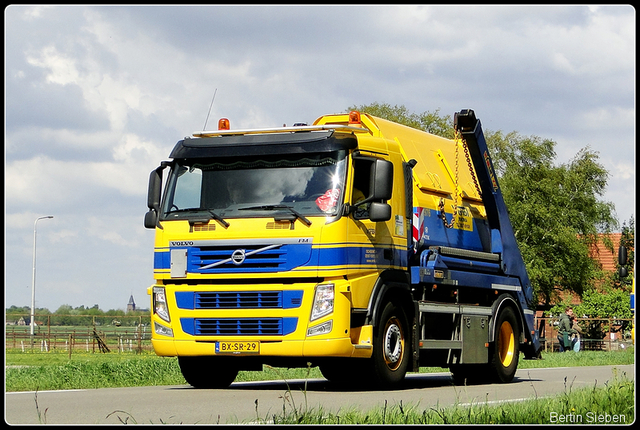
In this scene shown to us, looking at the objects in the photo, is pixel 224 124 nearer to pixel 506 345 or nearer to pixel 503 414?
pixel 506 345

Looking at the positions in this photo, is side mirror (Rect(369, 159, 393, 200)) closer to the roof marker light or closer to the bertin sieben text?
the roof marker light

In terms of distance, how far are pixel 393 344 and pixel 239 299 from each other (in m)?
2.18

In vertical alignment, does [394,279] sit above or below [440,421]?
above

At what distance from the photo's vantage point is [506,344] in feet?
54.1

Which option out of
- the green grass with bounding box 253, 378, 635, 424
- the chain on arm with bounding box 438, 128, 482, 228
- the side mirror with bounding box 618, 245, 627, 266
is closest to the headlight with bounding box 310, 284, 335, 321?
the green grass with bounding box 253, 378, 635, 424

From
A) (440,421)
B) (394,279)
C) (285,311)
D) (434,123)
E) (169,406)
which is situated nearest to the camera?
(440,421)

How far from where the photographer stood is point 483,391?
13609 mm

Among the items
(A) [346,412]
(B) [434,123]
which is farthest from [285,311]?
(B) [434,123]

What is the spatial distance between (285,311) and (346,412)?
379 cm

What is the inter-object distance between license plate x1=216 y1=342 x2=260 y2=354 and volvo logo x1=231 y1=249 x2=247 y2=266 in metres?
0.98

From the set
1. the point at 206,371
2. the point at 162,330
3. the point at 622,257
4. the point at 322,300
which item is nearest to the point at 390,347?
the point at 322,300

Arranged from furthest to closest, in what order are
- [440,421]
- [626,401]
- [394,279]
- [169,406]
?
[394,279] → [169,406] → [626,401] → [440,421]

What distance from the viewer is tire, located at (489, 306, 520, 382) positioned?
622 inches

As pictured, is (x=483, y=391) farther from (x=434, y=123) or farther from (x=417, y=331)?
(x=434, y=123)
